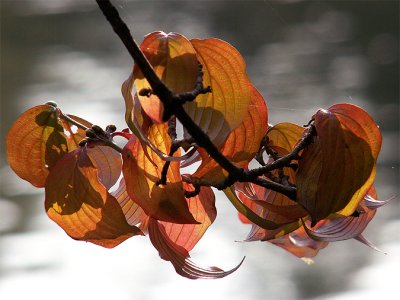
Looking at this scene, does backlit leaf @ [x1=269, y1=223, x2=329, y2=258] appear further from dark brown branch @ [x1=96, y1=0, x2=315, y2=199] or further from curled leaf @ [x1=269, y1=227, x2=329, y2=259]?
dark brown branch @ [x1=96, y1=0, x2=315, y2=199]

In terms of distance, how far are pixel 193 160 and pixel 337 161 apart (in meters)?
0.06

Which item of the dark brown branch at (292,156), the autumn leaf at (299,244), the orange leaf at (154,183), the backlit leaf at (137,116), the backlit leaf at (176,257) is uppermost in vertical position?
the backlit leaf at (137,116)

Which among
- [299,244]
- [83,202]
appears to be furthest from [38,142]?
[299,244]

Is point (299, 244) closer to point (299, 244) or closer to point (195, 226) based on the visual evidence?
point (299, 244)

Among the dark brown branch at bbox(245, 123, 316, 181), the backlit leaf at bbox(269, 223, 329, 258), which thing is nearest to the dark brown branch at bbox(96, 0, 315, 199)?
the dark brown branch at bbox(245, 123, 316, 181)

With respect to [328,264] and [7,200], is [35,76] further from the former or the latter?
[328,264]

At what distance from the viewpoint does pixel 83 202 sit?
35 centimetres

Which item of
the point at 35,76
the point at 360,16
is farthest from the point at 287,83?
the point at 35,76

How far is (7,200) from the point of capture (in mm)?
1958

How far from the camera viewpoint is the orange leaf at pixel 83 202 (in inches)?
13.5

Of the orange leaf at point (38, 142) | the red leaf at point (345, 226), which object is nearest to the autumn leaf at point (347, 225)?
the red leaf at point (345, 226)

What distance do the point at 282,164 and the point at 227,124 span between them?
0.08 ft

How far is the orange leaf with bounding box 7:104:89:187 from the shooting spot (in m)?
0.36

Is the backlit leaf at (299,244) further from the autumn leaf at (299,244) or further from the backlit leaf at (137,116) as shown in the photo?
the backlit leaf at (137,116)
